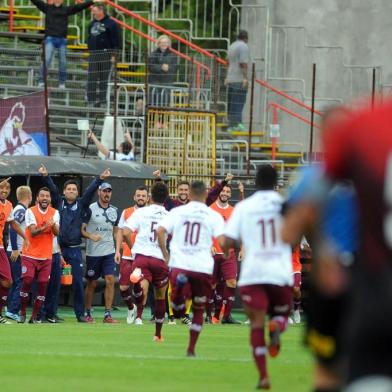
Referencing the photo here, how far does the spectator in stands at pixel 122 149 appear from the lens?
28328 millimetres

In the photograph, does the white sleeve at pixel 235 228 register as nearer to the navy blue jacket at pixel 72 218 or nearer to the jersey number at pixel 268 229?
the jersey number at pixel 268 229

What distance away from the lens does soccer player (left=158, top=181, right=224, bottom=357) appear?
54.2 feet

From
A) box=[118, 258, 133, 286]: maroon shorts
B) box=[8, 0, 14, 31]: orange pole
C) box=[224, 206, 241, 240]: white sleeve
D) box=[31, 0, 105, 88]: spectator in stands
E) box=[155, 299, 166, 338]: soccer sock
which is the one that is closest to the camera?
box=[224, 206, 241, 240]: white sleeve

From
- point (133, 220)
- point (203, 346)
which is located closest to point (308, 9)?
point (133, 220)

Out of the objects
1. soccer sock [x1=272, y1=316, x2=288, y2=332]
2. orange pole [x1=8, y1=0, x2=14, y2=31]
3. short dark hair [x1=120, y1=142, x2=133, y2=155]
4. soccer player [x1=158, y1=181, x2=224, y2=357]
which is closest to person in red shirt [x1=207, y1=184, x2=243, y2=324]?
short dark hair [x1=120, y1=142, x2=133, y2=155]

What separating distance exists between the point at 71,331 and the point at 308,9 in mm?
19220

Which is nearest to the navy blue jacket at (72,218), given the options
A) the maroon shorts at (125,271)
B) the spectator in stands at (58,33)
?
the maroon shorts at (125,271)

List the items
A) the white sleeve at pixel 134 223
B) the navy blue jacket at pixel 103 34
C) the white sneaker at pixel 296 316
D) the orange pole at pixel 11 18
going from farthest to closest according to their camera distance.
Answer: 1. the orange pole at pixel 11 18
2. the navy blue jacket at pixel 103 34
3. the white sneaker at pixel 296 316
4. the white sleeve at pixel 134 223

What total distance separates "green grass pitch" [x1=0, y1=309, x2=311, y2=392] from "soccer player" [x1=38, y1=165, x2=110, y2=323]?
2188 millimetres

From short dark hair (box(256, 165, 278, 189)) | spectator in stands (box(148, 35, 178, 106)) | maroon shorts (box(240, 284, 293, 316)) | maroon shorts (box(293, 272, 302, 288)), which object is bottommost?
maroon shorts (box(293, 272, 302, 288))

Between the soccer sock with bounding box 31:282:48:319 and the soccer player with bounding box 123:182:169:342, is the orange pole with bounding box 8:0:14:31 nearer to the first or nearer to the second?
the soccer sock with bounding box 31:282:48:319

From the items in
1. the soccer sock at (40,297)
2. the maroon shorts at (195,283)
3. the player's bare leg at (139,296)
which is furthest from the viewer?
the soccer sock at (40,297)

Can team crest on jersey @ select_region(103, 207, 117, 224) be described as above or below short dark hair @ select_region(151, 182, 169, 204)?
below

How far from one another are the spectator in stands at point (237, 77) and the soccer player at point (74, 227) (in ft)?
29.1
